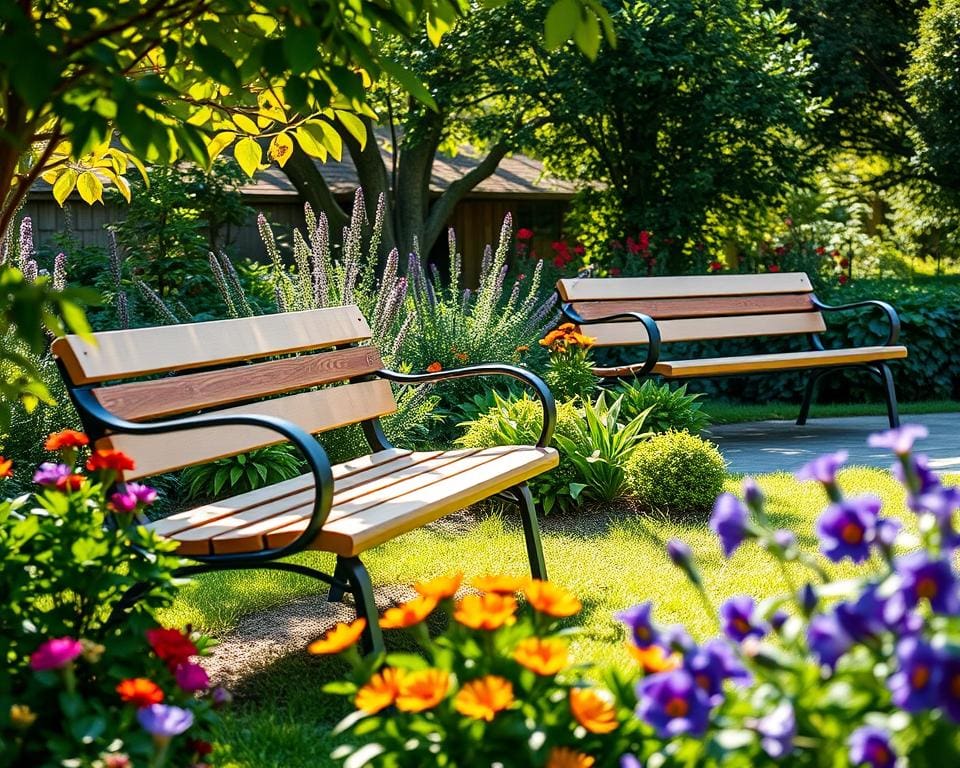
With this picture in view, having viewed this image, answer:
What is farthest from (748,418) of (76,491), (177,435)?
(76,491)

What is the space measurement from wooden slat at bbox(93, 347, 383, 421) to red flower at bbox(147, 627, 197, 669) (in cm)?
111

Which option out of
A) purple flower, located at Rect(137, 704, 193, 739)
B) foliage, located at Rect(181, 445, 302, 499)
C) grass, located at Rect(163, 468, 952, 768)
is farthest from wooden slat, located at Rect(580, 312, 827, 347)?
purple flower, located at Rect(137, 704, 193, 739)

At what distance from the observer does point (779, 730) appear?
1.32 metres

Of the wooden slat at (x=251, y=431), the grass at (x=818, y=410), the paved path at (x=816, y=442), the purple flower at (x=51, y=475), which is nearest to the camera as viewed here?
the purple flower at (x=51, y=475)

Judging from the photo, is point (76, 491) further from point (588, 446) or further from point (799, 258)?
point (799, 258)

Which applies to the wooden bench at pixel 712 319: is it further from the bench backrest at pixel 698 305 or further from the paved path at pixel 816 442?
the paved path at pixel 816 442

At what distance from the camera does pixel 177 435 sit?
3148mm

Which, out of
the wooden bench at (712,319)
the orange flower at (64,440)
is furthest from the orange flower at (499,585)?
the wooden bench at (712,319)

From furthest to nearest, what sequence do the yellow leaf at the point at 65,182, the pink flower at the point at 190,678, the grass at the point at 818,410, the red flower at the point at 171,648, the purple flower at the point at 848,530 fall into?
1. the grass at the point at 818,410
2. the yellow leaf at the point at 65,182
3. the red flower at the point at 171,648
4. the pink flower at the point at 190,678
5. the purple flower at the point at 848,530

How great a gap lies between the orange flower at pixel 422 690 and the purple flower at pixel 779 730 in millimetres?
464

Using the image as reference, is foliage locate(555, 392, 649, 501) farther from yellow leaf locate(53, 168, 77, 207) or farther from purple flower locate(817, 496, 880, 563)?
purple flower locate(817, 496, 880, 563)

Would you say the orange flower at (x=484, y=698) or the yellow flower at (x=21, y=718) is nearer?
the orange flower at (x=484, y=698)

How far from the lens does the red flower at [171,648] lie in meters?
2.00

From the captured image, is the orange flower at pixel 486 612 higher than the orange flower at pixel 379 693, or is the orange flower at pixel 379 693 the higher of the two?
the orange flower at pixel 486 612
